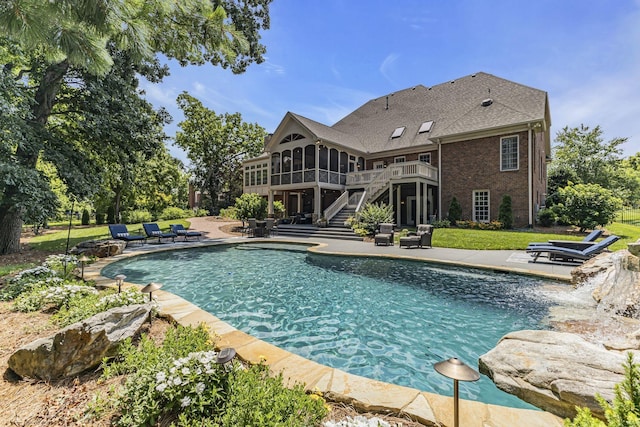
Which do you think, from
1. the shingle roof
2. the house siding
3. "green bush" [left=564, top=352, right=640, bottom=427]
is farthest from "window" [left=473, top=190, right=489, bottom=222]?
"green bush" [left=564, top=352, right=640, bottom=427]

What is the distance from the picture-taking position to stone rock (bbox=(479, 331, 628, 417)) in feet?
7.29

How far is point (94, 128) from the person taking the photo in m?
9.88

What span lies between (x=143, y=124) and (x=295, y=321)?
10.9 metres

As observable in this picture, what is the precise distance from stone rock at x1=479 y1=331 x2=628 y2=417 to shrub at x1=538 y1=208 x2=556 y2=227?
14956mm

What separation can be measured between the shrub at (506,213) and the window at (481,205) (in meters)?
1.08

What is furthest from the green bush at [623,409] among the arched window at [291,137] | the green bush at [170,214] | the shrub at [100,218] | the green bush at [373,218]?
the shrub at [100,218]

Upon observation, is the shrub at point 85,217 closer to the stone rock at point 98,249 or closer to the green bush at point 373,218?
the stone rock at point 98,249

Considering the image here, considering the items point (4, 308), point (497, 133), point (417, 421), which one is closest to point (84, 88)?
point (4, 308)

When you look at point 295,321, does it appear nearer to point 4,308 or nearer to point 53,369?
point 53,369

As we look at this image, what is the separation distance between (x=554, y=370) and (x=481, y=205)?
53.4 ft

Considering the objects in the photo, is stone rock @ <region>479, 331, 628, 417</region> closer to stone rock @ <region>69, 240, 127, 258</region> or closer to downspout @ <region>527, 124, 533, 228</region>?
stone rock @ <region>69, 240, 127, 258</region>

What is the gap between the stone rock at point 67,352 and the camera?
8.41ft

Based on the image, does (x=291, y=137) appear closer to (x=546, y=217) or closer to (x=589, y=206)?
(x=546, y=217)

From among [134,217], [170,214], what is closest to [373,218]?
[170,214]
